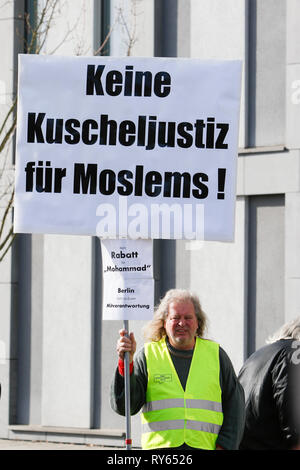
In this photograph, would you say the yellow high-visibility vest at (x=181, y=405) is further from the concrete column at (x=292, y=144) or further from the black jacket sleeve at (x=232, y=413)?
the concrete column at (x=292, y=144)

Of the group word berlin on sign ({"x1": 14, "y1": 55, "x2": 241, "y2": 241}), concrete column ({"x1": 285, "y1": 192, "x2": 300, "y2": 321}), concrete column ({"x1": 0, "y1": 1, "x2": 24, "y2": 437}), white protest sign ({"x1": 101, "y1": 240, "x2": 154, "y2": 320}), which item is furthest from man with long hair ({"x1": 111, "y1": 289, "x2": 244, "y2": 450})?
concrete column ({"x1": 0, "y1": 1, "x2": 24, "y2": 437})

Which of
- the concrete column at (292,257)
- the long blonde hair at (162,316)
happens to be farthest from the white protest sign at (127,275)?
the concrete column at (292,257)

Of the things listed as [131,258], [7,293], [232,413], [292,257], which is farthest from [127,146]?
[7,293]

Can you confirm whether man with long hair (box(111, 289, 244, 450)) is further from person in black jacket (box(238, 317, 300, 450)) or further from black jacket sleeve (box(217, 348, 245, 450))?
person in black jacket (box(238, 317, 300, 450))

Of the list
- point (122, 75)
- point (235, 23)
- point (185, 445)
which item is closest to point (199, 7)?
point (235, 23)

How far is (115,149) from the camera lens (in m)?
7.28

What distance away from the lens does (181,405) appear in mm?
7020

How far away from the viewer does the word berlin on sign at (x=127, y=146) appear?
7211 millimetres

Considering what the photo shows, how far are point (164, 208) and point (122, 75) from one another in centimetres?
80

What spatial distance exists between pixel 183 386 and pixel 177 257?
8.13m

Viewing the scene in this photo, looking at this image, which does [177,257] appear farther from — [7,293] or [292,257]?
[7,293]

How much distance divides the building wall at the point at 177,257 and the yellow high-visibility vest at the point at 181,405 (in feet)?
22.7

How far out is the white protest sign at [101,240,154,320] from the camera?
7180 mm
